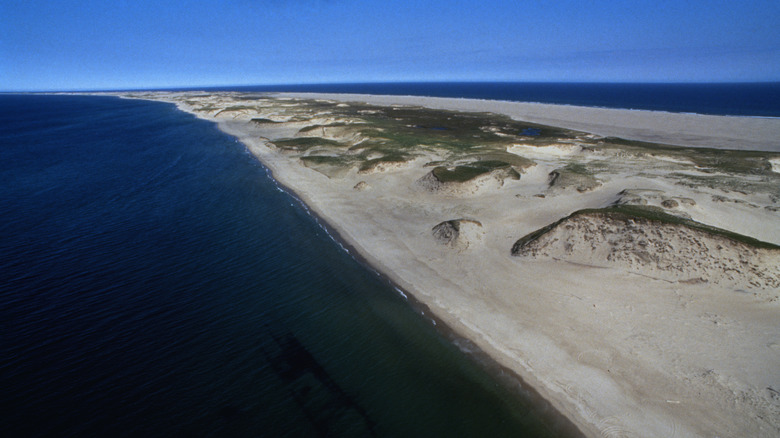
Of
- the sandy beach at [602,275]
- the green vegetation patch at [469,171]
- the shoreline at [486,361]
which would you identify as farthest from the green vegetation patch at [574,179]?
the shoreline at [486,361]

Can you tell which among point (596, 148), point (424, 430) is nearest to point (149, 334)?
point (424, 430)

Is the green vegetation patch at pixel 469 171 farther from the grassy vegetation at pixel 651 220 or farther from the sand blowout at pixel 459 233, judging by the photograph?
the grassy vegetation at pixel 651 220

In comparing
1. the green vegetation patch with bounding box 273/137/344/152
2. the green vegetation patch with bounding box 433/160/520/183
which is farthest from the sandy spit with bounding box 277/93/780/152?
the green vegetation patch with bounding box 273/137/344/152

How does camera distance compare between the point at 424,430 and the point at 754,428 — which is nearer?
the point at 754,428

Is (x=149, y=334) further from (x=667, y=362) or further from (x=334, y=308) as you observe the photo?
(x=667, y=362)

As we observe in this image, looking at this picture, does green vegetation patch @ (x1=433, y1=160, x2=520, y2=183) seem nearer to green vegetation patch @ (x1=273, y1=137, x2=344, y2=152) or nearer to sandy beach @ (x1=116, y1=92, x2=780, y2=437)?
sandy beach @ (x1=116, y1=92, x2=780, y2=437)

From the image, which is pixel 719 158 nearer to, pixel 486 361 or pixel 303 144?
pixel 486 361
